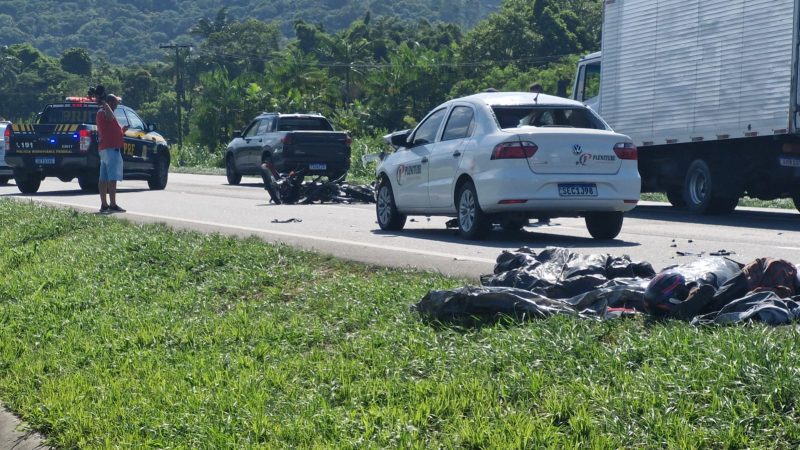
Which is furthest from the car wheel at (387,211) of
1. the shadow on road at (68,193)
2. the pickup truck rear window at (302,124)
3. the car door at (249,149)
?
the car door at (249,149)

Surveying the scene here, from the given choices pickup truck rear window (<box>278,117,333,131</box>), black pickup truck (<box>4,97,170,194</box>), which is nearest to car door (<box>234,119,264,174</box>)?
pickup truck rear window (<box>278,117,333,131</box>)

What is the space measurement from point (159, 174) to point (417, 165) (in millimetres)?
12505

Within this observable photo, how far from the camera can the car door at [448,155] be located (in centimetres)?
1330

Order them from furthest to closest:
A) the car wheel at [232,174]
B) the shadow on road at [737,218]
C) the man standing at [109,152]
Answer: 1. the car wheel at [232,174]
2. the man standing at [109,152]
3. the shadow on road at [737,218]

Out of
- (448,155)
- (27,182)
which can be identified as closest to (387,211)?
(448,155)

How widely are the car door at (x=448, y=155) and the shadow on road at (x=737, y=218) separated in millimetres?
2713

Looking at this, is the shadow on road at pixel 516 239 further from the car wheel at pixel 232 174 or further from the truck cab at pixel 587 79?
the car wheel at pixel 232 174

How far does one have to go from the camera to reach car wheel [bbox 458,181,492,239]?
12.8 meters

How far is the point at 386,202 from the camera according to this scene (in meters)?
14.9

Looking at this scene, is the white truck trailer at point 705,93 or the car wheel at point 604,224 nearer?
the car wheel at point 604,224

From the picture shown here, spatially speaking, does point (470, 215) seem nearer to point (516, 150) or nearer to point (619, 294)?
point (516, 150)

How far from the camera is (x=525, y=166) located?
1245cm

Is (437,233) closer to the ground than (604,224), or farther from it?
closer to the ground

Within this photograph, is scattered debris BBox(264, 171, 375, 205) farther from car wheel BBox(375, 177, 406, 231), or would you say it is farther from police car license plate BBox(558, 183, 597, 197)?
police car license plate BBox(558, 183, 597, 197)
